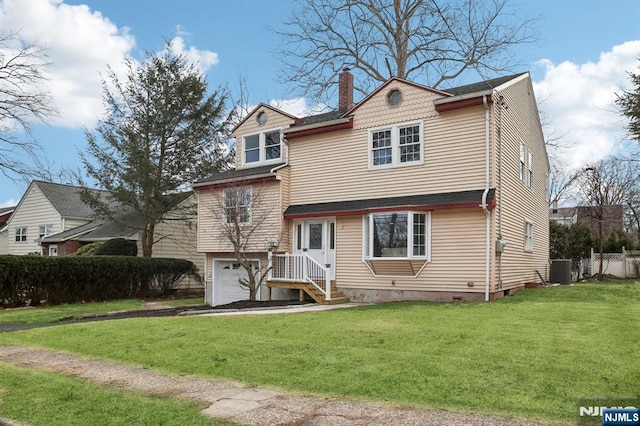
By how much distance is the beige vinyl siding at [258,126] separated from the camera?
19.0 meters

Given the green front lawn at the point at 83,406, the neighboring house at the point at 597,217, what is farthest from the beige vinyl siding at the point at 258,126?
the neighboring house at the point at 597,217

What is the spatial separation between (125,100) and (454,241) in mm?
19370

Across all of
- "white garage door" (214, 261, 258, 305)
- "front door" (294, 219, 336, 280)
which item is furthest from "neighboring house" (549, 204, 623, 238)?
"white garage door" (214, 261, 258, 305)

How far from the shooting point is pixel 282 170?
57.5 ft

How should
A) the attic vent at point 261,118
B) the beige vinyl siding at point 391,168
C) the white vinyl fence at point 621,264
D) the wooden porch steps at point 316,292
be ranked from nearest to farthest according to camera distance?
the beige vinyl siding at point 391,168
the wooden porch steps at point 316,292
the attic vent at point 261,118
the white vinyl fence at point 621,264

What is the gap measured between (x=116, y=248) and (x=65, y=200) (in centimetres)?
1118

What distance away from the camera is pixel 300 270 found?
1630 cm

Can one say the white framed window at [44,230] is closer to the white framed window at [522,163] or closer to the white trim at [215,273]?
the white trim at [215,273]

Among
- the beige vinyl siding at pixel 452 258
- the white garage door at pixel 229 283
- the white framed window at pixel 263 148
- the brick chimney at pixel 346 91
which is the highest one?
the brick chimney at pixel 346 91

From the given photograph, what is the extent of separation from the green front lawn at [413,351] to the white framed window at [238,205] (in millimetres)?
5957

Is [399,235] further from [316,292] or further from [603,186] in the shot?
[603,186]

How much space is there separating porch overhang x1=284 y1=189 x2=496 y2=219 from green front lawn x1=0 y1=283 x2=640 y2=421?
3.24 m

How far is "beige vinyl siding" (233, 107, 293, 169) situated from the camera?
18984 mm

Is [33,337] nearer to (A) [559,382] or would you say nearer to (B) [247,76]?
(A) [559,382]
